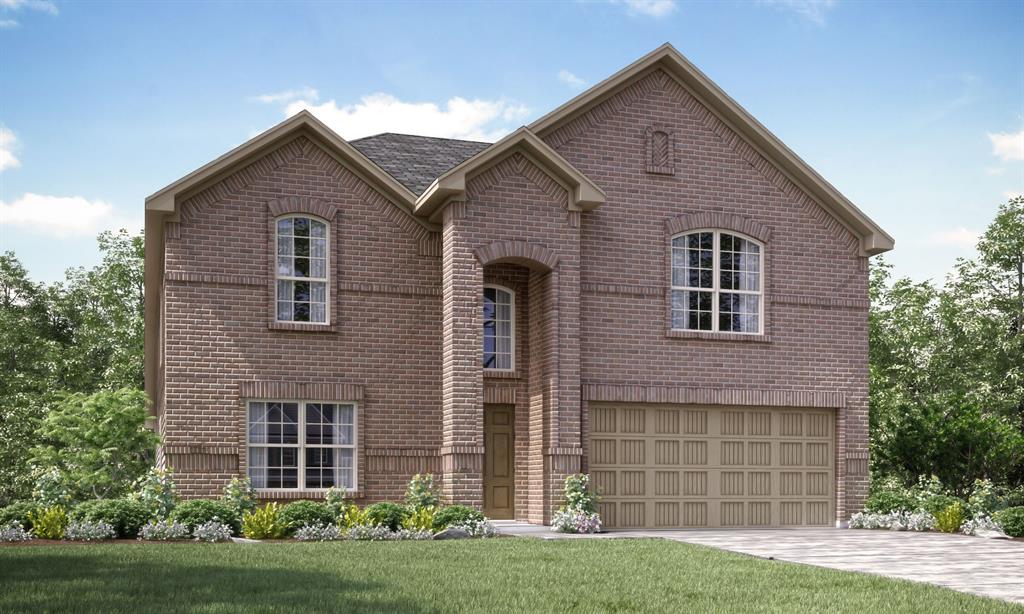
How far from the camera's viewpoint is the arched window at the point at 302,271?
20609mm

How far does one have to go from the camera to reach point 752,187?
22922mm

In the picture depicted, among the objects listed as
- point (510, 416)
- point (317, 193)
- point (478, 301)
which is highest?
point (317, 193)

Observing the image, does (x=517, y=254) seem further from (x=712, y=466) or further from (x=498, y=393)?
(x=712, y=466)

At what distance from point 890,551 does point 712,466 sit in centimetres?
558

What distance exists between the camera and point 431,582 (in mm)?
12023

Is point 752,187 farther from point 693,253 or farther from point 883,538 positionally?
point 883,538

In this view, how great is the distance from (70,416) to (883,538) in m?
14.5

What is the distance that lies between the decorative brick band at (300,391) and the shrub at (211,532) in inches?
141

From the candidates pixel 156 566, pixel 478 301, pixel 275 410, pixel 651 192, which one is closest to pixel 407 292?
pixel 478 301

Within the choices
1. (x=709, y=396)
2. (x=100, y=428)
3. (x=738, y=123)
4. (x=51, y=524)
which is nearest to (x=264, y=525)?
(x=51, y=524)

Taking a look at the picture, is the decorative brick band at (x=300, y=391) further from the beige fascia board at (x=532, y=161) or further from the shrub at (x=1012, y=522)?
the shrub at (x=1012, y=522)

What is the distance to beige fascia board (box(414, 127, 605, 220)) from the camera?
19.8 metres

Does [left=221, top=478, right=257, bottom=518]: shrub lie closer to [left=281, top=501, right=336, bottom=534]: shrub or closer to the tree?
[left=281, top=501, right=336, bottom=534]: shrub

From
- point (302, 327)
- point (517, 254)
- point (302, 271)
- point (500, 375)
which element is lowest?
point (500, 375)
